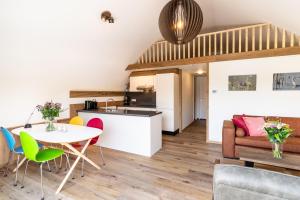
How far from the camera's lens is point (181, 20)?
65.1 inches

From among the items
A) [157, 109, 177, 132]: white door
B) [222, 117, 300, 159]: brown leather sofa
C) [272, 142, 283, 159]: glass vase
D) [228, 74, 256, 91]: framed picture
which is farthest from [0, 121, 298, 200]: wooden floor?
[228, 74, 256, 91]: framed picture

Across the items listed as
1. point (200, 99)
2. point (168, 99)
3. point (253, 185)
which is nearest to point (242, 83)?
point (168, 99)

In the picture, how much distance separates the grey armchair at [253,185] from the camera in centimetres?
105

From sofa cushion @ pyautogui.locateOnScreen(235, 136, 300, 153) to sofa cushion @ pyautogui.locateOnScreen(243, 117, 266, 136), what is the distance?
0.51 feet

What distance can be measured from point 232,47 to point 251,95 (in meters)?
1.31

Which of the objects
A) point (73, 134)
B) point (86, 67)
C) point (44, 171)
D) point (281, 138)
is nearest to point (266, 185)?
point (281, 138)

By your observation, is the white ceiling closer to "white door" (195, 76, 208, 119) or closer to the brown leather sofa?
the brown leather sofa

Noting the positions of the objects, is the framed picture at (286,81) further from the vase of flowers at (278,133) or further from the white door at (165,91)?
the white door at (165,91)

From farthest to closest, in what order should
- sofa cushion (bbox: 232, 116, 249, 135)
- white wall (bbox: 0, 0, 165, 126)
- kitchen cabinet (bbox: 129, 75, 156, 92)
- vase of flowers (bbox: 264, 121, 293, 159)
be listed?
kitchen cabinet (bbox: 129, 75, 156, 92) → sofa cushion (bbox: 232, 116, 249, 135) → white wall (bbox: 0, 0, 165, 126) → vase of flowers (bbox: 264, 121, 293, 159)

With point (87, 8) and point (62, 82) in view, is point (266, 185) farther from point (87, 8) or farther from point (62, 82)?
point (62, 82)

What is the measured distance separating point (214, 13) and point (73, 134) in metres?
4.07

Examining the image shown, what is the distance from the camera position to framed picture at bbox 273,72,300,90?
11.2 ft

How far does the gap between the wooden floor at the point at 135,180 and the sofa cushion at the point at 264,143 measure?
0.57 meters

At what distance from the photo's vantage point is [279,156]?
2.24 metres
